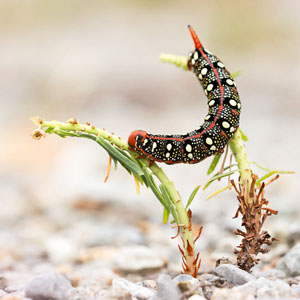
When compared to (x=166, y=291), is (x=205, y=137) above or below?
above

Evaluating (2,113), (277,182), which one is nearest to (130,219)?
(277,182)

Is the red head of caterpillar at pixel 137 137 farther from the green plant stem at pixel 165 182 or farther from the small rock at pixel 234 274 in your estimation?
the small rock at pixel 234 274

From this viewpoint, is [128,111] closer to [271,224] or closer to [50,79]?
[50,79]

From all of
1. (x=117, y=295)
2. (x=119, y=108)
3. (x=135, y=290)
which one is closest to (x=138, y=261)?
(x=135, y=290)

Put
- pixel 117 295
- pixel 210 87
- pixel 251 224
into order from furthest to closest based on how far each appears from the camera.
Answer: pixel 210 87 → pixel 251 224 → pixel 117 295

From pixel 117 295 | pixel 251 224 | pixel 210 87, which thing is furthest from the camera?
pixel 210 87

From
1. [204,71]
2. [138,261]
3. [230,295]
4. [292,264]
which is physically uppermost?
[204,71]

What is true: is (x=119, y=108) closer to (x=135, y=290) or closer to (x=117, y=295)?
(x=135, y=290)
